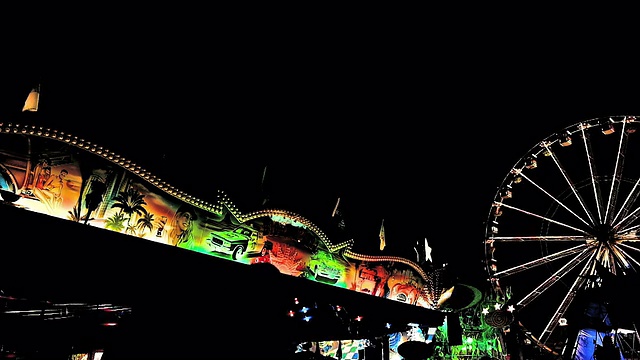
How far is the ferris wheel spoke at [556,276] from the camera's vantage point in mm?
13672

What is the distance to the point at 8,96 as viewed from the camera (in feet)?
19.0

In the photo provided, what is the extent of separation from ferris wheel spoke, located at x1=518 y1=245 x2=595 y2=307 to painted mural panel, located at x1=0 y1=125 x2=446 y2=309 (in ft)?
23.9

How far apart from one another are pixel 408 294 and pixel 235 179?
613 centimetres

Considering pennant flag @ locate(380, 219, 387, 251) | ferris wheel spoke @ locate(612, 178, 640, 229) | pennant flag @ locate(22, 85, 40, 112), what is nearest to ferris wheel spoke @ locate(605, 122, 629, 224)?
ferris wheel spoke @ locate(612, 178, 640, 229)

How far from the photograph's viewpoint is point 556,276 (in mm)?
13812

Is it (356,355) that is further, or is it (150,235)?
(356,355)

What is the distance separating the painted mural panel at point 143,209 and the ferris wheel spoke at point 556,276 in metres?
7.28

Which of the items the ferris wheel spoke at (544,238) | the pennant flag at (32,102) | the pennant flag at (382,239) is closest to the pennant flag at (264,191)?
the pennant flag at (32,102)

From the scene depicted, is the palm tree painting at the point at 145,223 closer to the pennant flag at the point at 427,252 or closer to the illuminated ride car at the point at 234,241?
the illuminated ride car at the point at 234,241

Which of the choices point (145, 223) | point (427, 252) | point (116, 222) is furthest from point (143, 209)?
point (427, 252)

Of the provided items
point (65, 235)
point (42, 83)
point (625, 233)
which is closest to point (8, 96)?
point (42, 83)

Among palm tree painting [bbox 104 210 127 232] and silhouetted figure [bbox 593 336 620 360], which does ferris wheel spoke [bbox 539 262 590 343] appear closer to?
silhouetted figure [bbox 593 336 620 360]

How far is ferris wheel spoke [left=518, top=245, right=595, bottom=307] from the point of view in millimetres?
13672

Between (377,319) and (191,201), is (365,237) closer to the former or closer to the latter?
(377,319)
